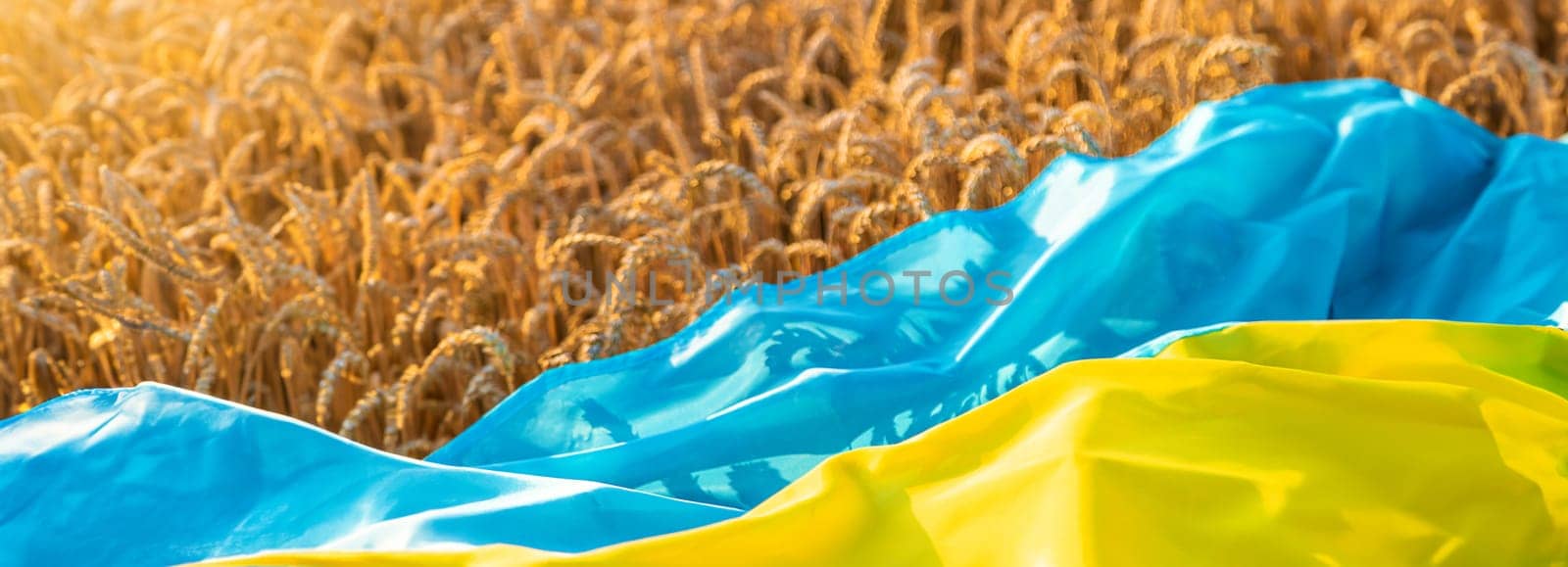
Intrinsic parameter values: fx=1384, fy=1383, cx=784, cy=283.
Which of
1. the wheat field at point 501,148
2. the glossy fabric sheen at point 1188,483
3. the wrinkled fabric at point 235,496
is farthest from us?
the wheat field at point 501,148

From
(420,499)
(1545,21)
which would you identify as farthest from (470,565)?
(1545,21)

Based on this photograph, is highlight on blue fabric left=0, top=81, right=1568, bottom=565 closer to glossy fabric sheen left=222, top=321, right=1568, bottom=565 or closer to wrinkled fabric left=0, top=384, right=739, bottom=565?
wrinkled fabric left=0, top=384, right=739, bottom=565

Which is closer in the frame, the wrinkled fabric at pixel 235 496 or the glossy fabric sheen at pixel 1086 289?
the wrinkled fabric at pixel 235 496

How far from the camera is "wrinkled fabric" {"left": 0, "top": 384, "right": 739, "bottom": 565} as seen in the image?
0.96 m

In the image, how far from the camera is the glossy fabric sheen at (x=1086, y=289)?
1131mm

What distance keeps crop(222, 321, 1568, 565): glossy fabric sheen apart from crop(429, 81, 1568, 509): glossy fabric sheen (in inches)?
7.7

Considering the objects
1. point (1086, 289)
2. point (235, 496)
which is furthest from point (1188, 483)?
point (235, 496)

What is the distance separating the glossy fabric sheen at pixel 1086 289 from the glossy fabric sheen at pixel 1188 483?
0.19m

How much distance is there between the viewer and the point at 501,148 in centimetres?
197

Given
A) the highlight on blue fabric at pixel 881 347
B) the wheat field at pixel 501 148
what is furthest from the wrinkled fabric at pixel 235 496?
the wheat field at pixel 501 148

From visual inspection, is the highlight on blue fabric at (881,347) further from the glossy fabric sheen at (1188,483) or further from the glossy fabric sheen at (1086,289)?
the glossy fabric sheen at (1188,483)

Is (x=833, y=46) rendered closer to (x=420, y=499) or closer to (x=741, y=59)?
(x=741, y=59)

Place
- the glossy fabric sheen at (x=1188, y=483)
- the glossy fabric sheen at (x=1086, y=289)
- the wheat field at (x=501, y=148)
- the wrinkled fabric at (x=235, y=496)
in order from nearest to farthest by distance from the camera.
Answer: the glossy fabric sheen at (x=1188, y=483) → the wrinkled fabric at (x=235, y=496) → the glossy fabric sheen at (x=1086, y=289) → the wheat field at (x=501, y=148)

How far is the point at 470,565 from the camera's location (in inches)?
33.5
